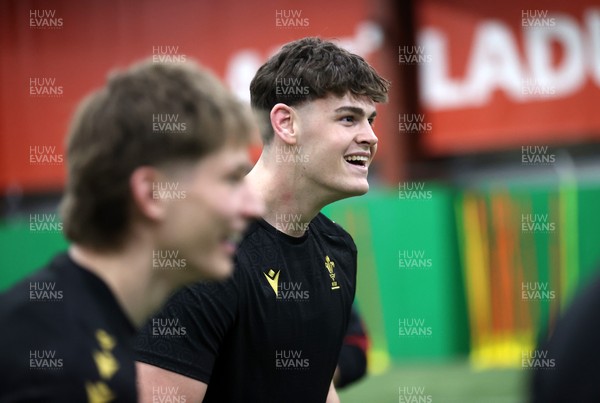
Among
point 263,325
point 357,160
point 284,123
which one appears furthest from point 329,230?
point 263,325

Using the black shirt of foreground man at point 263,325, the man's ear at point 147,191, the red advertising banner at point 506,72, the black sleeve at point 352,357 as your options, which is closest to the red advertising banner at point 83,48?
the red advertising banner at point 506,72

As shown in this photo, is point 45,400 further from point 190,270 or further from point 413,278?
point 413,278

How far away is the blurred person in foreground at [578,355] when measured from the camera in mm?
1696

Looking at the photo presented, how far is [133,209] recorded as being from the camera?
94.5 inches

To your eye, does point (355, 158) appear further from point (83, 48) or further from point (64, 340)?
point (83, 48)

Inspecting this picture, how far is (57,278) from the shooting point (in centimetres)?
236

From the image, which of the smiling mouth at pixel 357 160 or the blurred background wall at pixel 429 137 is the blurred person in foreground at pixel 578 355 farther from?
the blurred background wall at pixel 429 137

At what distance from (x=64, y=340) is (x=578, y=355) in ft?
3.89

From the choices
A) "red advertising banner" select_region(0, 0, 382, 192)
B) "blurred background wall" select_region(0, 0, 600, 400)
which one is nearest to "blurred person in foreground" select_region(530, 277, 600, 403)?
"blurred background wall" select_region(0, 0, 600, 400)

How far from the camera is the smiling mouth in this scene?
3996 millimetres

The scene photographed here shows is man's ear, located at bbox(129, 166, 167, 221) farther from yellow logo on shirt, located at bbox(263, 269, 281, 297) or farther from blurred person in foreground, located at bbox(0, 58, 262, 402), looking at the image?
yellow logo on shirt, located at bbox(263, 269, 281, 297)

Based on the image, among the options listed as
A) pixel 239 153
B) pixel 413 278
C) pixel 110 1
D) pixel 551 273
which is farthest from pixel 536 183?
pixel 239 153

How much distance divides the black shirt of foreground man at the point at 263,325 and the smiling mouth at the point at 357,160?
0.35 m

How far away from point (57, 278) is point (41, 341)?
0.21m
